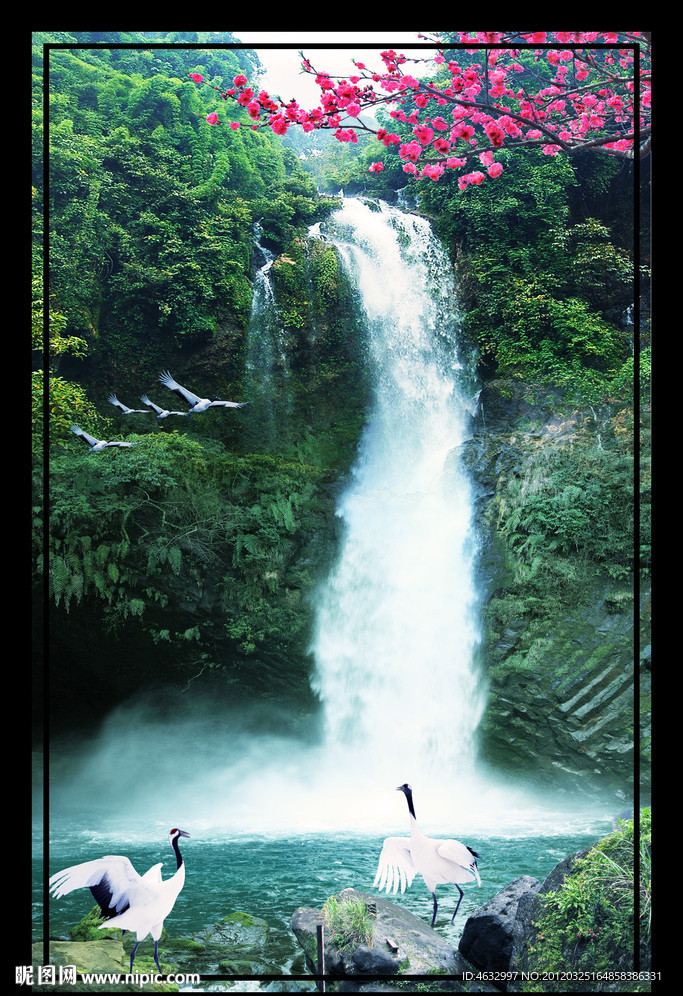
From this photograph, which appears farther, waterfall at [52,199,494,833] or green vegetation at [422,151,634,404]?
green vegetation at [422,151,634,404]

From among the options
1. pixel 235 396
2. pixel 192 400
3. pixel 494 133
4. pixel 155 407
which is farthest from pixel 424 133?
pixel 155 407

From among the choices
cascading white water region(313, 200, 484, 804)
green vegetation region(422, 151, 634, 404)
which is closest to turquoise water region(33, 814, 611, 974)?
cascading white water region(313, 200, 484, 804)

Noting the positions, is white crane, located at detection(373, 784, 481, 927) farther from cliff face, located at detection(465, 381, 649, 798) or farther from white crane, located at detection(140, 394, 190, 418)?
white crane, located at detection(140, 394, 190, 418)

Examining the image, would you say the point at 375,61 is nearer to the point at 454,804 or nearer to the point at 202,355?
the point at 202,355

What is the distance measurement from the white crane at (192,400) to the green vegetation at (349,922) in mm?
2928

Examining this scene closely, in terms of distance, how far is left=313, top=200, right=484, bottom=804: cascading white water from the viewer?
442cm

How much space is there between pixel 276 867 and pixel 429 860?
0.90m

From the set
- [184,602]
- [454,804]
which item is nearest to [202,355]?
[184,602]

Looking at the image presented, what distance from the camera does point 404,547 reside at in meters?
4.62

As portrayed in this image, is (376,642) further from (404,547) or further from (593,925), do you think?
(593,925)

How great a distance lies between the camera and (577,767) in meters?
4.32

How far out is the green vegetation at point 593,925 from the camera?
3.05 metres

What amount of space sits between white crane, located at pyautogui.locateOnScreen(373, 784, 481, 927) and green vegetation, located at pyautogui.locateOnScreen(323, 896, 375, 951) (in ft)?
0.75
